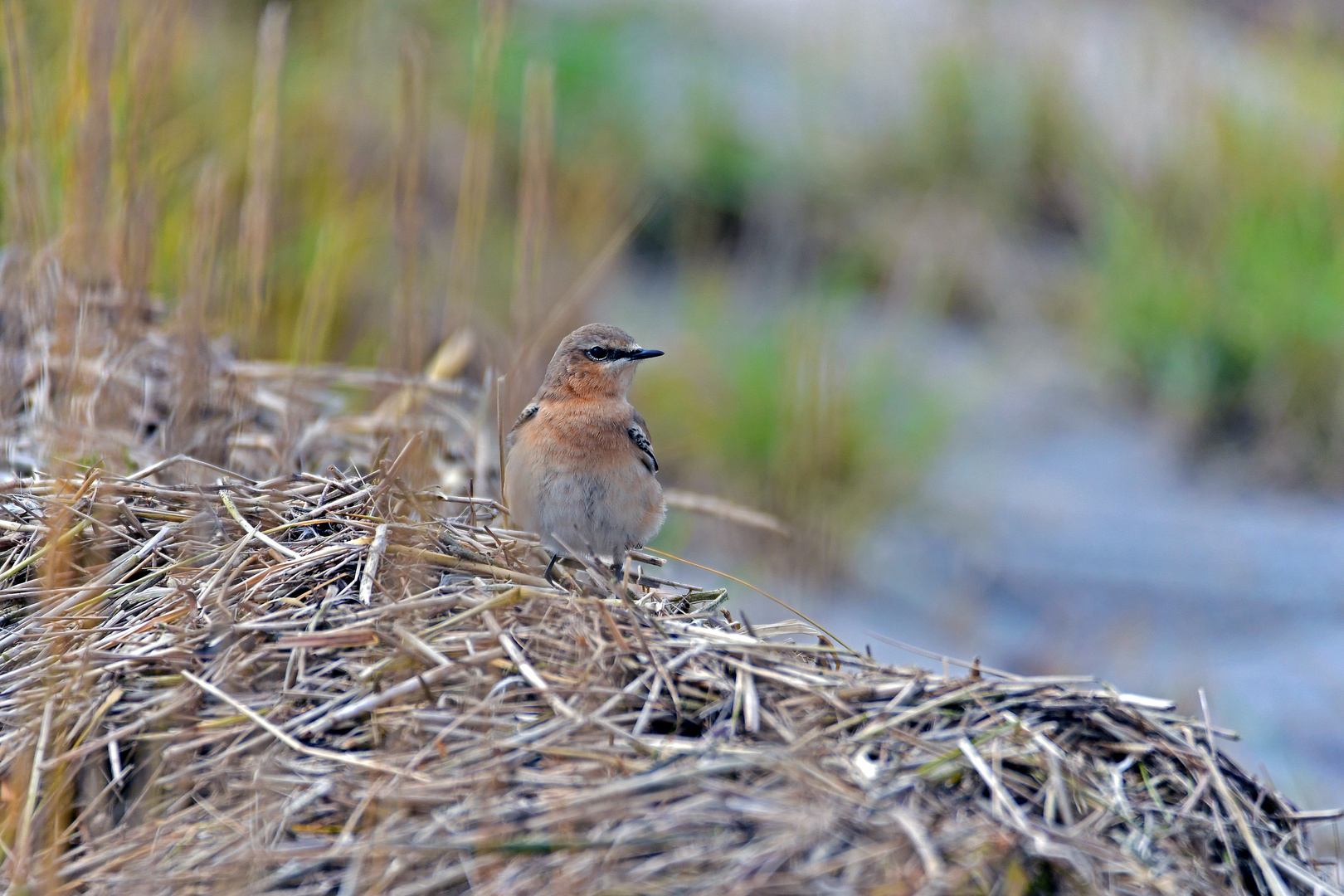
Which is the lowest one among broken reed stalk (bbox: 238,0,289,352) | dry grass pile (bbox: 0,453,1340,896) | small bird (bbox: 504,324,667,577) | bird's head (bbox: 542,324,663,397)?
dry grass pile (bbox: 0,453,1340,896)

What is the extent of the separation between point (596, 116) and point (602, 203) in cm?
167

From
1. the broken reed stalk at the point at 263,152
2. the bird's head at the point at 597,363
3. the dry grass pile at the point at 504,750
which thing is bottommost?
the dry grass pile at the point at 504,750

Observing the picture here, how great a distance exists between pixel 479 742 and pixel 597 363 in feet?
7.96

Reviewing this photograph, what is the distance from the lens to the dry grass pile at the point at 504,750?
240 cm

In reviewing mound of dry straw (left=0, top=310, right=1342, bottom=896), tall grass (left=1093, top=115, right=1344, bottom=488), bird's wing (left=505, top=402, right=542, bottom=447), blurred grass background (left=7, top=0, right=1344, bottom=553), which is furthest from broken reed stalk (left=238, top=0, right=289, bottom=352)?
tall grass (left=1093, top=115, right=1344, bottom=488)

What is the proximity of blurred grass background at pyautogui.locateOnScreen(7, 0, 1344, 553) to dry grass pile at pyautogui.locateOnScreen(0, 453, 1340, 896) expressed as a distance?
126cm

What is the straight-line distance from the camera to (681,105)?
1181 cm

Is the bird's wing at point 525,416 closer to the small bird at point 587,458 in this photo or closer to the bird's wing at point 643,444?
the small bird at point 587,458

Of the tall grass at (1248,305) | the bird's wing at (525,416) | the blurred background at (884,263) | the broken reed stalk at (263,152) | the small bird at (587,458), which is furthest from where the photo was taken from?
the tall grass at (1248,305)

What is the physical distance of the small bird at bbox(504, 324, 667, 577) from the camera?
446 centimetres

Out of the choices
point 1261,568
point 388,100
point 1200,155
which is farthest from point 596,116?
point 1261,568

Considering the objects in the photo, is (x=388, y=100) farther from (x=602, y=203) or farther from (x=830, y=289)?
(x=830, y=289)

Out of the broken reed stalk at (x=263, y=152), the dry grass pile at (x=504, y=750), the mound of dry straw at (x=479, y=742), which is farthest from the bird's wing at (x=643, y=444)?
the broken reed stalk at (x=263, y=152)

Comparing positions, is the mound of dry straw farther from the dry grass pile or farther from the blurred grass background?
the blurred grass background
